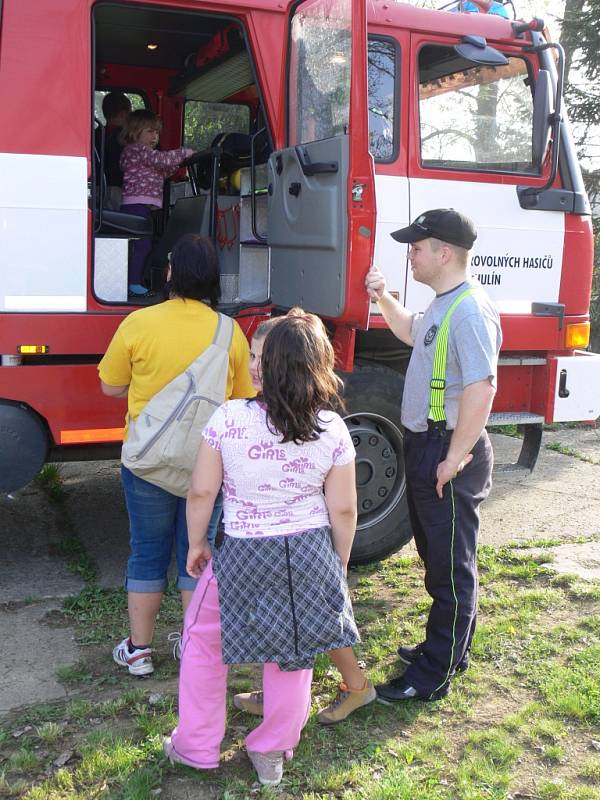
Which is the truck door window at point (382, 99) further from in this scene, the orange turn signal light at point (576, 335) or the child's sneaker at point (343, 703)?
the child's sneaker at point (343, 703)

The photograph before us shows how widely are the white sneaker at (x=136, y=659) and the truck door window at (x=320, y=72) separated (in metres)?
2.26

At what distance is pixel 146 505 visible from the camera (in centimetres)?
347

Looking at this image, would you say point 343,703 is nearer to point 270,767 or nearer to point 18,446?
point 270,767

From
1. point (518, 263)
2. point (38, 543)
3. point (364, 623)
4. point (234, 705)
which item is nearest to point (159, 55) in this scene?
point (518, 263)

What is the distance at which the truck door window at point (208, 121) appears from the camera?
5.76 metres

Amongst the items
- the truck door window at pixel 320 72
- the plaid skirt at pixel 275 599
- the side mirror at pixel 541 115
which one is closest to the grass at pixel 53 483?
the truck door window at pixel 320 72

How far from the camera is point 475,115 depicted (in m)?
4.76

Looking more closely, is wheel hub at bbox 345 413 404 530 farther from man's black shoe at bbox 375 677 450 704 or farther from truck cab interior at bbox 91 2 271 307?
man's black shoe at bbox 375 677 450 704

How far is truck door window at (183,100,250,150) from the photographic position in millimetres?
5762

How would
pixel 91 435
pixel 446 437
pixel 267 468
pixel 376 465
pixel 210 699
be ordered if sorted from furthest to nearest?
pixel 376 465 < pixel 91 435 < pixel 446 437 < pixel 210 699 < pixel 267 468

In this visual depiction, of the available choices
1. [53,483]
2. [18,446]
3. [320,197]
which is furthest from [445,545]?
[53,483]

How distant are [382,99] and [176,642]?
104 inches

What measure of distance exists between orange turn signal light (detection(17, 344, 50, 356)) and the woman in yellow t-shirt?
2.28 feet

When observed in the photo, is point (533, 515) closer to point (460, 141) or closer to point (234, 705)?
point (460, 141)
